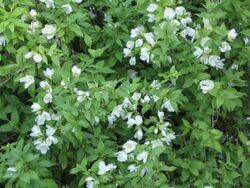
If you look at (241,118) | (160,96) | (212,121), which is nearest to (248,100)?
(241,118)

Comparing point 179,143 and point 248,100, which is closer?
point 179,143

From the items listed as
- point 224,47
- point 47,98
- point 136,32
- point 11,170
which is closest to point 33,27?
point 47,98

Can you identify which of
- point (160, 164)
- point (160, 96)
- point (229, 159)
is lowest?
point (229, 159)

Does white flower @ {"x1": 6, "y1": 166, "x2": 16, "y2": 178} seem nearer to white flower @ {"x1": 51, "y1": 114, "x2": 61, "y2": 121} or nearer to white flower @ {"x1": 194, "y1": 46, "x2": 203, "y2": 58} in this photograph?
white flower @ {"x1": 51, "y1": 114, "x2": 61, "y2": 121}

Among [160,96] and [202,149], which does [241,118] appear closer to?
[202,149]

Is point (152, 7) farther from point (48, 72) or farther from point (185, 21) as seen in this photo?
point (48, 72)

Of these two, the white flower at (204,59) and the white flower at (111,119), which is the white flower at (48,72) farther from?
the white flower at (204,59)

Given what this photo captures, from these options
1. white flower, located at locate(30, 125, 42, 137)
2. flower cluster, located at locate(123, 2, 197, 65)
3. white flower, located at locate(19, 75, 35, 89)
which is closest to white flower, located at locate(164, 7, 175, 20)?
flower cluster, located at locate(123, 2, 197, 65)

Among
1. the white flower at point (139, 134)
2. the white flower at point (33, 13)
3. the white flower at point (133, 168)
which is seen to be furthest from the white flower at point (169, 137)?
the white flower at point (33, 13)
